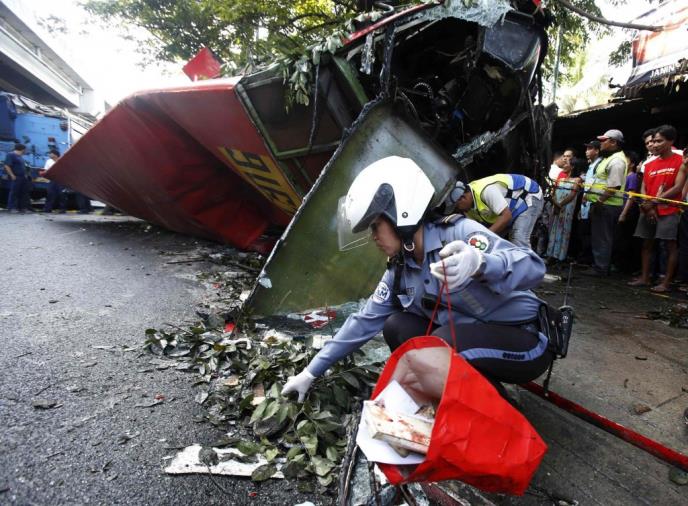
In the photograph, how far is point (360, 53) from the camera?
11.1ft

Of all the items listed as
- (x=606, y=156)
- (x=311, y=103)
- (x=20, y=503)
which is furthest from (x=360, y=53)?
(x=606, y=156)

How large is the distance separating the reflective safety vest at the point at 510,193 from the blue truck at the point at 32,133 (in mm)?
11013

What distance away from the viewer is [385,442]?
3.72 feet

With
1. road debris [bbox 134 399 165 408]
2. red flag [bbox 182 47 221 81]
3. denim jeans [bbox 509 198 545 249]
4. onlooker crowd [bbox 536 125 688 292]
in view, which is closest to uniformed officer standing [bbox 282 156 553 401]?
road debris [bbox 134 399 165 408]

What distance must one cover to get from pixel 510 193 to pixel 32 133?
1222 centimetres

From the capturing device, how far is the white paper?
1.08m

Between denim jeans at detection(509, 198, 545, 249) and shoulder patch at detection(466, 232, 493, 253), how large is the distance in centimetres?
246

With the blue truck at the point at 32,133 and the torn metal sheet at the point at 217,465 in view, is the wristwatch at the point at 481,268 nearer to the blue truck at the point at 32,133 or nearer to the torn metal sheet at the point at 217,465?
the torn metal sheet at the point at 217,465

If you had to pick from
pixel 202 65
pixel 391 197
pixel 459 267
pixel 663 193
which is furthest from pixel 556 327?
pixel 202 65

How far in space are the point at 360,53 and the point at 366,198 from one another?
7.96 ft

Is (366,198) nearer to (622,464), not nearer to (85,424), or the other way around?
(85,424)

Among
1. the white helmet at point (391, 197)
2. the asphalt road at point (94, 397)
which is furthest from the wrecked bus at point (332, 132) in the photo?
the white helmet at point (391, 197)

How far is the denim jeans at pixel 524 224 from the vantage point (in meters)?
3.80

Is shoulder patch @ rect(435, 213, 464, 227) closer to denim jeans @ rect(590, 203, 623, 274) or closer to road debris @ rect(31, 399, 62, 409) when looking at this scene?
road debris @ rect(31, 399, 62, 409)
